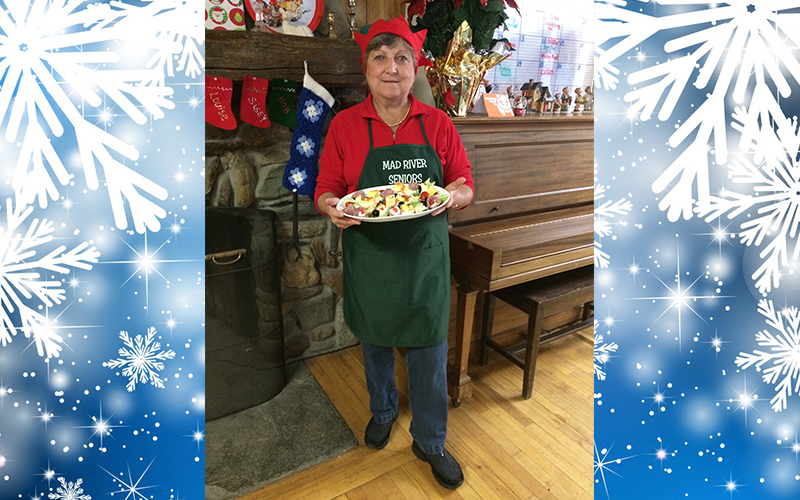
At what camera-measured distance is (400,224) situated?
154 cm

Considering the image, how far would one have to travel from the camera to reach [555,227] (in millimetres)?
2215

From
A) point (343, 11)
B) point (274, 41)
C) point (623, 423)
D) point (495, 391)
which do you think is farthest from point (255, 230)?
point (623, 423)

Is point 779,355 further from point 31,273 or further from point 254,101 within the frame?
point 254,101

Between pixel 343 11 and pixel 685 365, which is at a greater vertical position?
pixel 343 11

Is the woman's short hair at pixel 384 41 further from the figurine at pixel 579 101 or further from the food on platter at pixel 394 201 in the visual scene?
the figurine at pixel 579 101

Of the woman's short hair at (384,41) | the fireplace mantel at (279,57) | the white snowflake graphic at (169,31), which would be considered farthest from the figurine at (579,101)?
the white snowflake graphic at (169,31)

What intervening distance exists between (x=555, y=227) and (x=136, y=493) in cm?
197

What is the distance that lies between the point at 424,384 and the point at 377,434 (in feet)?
1.23

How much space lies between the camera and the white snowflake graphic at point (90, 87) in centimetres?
54

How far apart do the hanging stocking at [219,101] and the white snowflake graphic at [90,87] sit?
133cm

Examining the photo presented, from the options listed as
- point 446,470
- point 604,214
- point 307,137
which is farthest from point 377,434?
point 604,214

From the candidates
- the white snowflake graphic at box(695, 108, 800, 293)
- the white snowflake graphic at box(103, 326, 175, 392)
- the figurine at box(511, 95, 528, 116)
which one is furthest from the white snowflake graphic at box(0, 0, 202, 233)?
the figurine at box(511, 95, 528, 116)

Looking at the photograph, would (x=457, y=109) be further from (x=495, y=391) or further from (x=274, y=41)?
(x=495, y=391)

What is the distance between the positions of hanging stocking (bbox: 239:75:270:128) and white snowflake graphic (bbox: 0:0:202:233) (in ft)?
4.52
